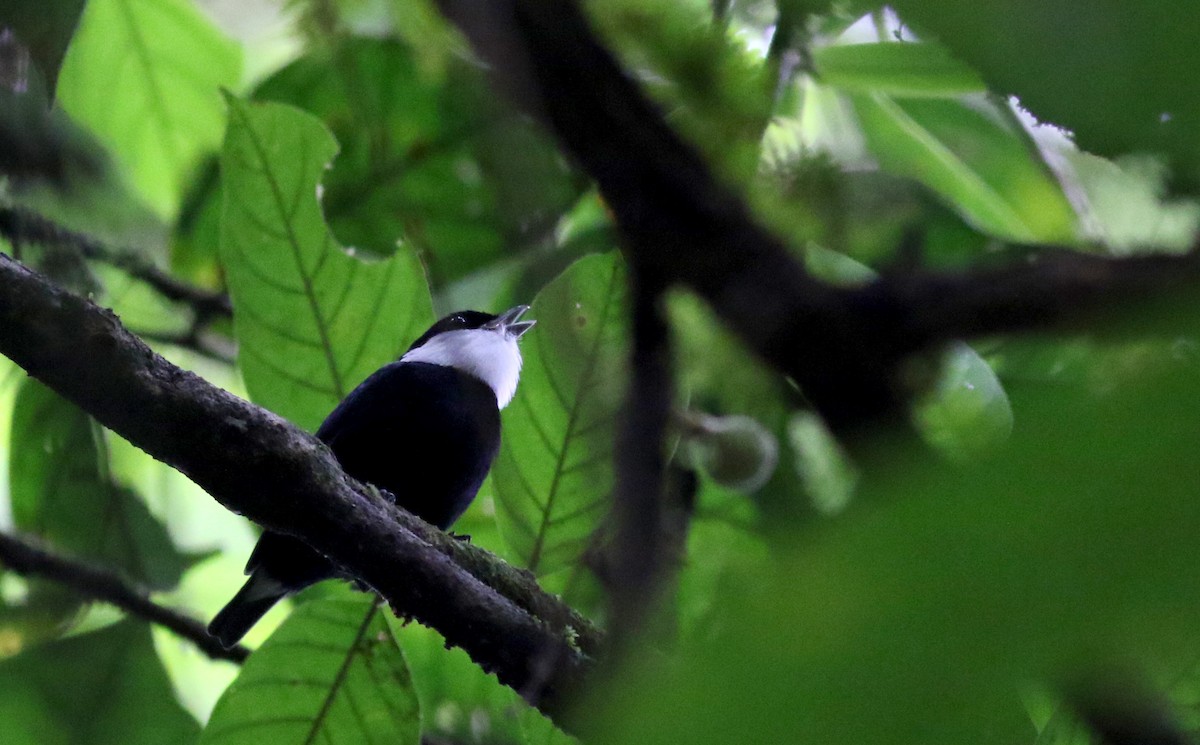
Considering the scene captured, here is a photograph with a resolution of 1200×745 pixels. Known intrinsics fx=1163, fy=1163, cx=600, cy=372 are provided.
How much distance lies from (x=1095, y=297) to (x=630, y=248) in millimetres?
610

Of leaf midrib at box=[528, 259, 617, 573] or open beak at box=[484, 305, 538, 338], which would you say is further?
open beak at box=[484, 305, 538, 338]

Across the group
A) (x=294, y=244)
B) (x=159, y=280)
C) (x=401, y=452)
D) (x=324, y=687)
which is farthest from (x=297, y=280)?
(x=159, y=280)

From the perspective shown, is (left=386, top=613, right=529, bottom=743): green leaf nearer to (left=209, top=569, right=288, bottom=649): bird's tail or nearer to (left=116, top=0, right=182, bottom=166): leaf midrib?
(left=209, top=569, right=288, bottom=649): bird's tail

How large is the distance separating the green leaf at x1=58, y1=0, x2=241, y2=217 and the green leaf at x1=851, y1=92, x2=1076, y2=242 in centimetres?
143

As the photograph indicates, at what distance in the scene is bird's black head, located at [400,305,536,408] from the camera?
9.27 ft

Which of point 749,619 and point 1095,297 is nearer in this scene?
point 749,619

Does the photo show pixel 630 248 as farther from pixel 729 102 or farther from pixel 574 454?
pixel 574 454

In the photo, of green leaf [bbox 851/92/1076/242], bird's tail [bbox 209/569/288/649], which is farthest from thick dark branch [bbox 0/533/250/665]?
green leaf [bbox 851/92/1076/242]

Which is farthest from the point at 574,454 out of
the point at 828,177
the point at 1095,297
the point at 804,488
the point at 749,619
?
the point at 749,619

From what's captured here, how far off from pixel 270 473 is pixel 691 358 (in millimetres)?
826

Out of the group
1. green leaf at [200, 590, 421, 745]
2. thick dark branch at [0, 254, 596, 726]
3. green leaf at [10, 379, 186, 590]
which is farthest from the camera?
green leaf at [10, 379, 186, 590]

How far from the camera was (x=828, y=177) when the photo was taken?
1.63 meters

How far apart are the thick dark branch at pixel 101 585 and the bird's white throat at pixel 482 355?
0.86 meters

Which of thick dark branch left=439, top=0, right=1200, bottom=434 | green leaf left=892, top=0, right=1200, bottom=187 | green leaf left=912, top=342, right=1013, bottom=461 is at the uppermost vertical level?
green leaf left=892, top=0, right=1200, bottom=187
